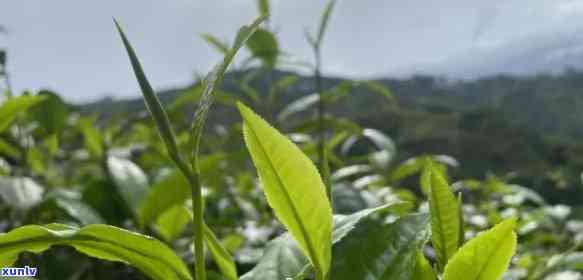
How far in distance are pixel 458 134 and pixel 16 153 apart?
26.1m

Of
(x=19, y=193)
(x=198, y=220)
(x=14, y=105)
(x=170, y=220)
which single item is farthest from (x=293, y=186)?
(x=19, y=193)

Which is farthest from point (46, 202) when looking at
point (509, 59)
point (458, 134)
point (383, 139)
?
point (509, 59)

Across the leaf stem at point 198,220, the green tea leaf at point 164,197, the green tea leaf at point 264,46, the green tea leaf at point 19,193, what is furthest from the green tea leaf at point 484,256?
the green tea leaf at point 264,46

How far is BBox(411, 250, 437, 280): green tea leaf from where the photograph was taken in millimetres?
533

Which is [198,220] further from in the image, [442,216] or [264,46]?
[264,46]

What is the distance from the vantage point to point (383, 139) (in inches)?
67.8

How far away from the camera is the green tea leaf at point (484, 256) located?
483 mm

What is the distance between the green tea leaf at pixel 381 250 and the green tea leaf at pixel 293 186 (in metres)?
0.07

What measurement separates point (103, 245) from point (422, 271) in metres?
0.24

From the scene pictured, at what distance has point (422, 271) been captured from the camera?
21.1 inches

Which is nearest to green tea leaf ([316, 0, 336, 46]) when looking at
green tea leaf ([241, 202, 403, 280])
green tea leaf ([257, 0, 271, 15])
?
green tea leaf ([257, 0, 271, 15])

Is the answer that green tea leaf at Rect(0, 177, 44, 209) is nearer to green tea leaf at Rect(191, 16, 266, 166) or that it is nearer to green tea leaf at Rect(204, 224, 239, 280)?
green tea leaf at Rect(204, 224, 239, 280)

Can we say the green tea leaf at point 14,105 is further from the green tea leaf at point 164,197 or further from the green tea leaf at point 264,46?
the green tea leaf at point 264,46

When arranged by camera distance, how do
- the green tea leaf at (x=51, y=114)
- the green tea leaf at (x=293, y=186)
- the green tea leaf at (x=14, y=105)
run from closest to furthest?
the green tea leaf at (x=293, y=186)
the green tea leaf at (x=14, y=105)
the green tea leaf at (x=51, y=114)
